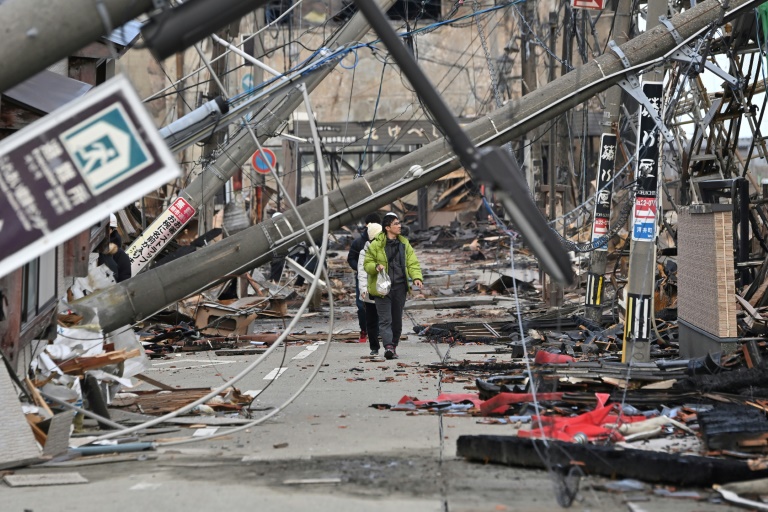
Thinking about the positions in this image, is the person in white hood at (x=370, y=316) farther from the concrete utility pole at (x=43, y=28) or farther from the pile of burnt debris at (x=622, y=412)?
the concrete utility pole at (x=43, y=28)

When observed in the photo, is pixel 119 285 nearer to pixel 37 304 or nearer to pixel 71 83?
pixel 37 304

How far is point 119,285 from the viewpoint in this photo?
1277 cm

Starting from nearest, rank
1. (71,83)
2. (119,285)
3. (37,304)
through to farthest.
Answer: (71,83), (37,304), (119,285)

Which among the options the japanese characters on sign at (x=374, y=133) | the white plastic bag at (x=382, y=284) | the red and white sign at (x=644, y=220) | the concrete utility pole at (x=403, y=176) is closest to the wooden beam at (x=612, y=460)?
the concrete utility pole at (x=403, y=176)

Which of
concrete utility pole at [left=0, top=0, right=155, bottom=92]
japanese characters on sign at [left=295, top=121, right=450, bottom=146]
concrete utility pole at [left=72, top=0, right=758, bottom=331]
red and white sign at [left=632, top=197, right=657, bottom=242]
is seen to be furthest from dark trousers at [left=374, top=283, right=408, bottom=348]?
japanese characters on sign at [left=295, top=121, right=450, bottom=146]

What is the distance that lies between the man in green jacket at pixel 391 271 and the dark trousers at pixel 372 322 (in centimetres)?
35

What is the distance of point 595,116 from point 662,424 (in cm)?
4314

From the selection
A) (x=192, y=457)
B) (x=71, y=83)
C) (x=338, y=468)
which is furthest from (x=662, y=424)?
(x=71, y=83)

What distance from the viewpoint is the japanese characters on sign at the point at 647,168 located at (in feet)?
46.5

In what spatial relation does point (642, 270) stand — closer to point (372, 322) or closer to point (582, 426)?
point (372, 322)

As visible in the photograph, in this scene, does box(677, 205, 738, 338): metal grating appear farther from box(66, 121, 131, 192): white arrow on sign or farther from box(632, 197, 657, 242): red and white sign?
box(66, 121, 131, 192): white arrow on sign

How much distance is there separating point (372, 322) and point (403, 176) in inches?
160

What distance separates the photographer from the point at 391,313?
1655 cm

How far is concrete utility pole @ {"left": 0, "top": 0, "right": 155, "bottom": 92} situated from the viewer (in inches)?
281
